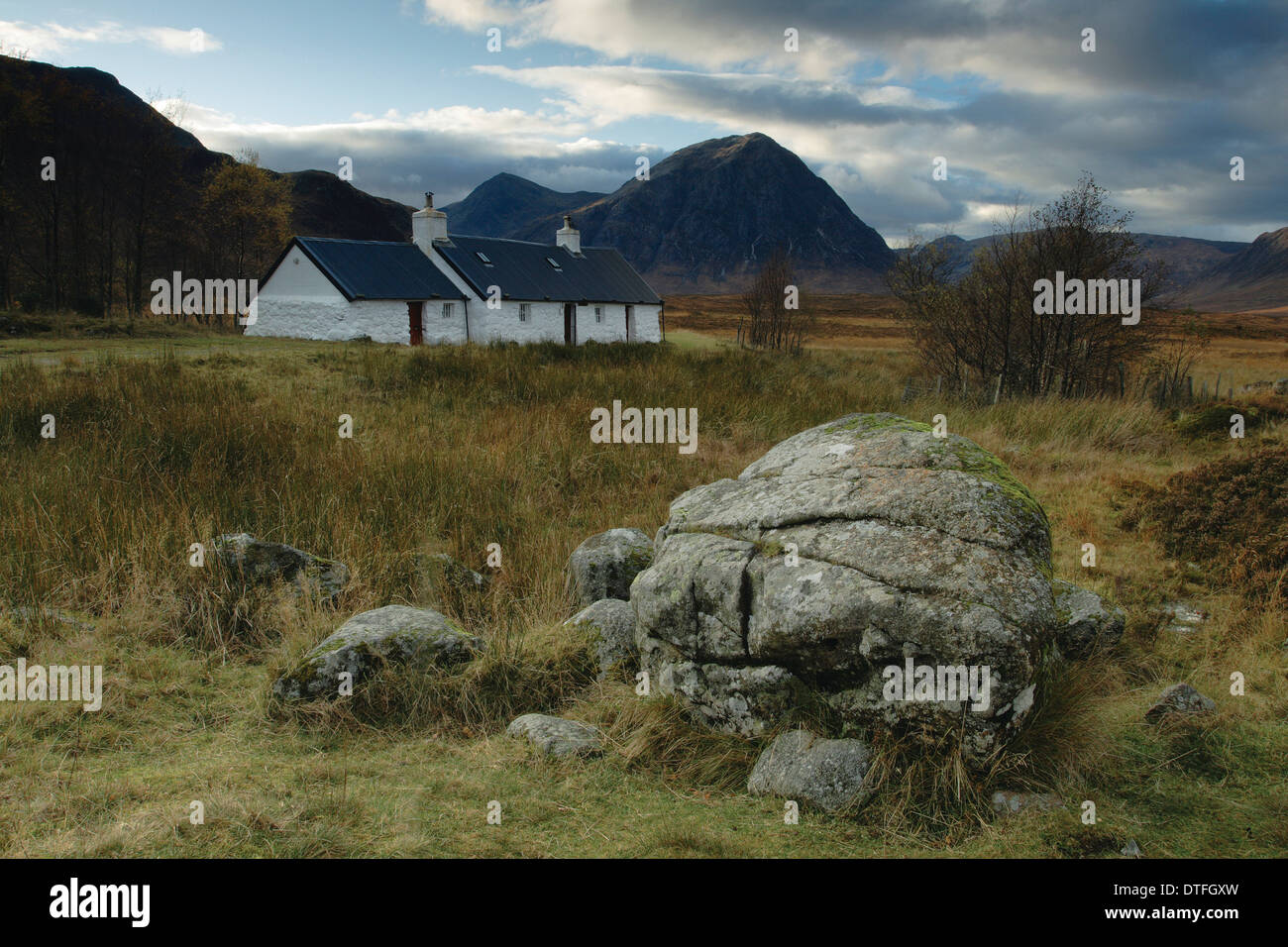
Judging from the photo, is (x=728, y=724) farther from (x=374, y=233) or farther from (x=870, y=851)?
(x=374, y=233)

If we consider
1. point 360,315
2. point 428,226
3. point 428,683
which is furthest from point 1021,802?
point 428,226

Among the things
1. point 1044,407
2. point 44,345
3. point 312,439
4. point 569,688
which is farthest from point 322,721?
point 44,345

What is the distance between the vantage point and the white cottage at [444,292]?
103 feet

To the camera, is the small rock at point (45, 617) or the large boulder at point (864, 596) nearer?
the large boulder at point (864, 596)

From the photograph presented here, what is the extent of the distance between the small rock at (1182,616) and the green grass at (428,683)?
141 mm

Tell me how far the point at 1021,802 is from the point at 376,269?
32843 millimetres

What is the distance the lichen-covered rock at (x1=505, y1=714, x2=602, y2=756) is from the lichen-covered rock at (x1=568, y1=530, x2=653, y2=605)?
1.94 metres

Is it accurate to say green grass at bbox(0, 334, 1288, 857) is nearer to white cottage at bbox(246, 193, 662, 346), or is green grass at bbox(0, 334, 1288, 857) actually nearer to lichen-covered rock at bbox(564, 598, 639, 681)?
lichen-covered rock at bbox(564, 598, 639, 681)

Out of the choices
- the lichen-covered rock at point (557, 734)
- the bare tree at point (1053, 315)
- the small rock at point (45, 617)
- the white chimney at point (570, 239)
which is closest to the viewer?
the lichen-covered rock at point (557, 734)

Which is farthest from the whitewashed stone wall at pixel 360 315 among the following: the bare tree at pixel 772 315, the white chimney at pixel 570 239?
the bare tree at pixel 772 315

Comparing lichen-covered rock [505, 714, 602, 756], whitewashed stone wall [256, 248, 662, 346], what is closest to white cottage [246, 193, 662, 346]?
whitewashed stone wall [256, 248, 662, 346]

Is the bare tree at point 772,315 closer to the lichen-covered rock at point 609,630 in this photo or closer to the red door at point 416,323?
the red door at point 416,323

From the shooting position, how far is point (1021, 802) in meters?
3.84

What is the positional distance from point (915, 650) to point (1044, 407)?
1427 centimetres
